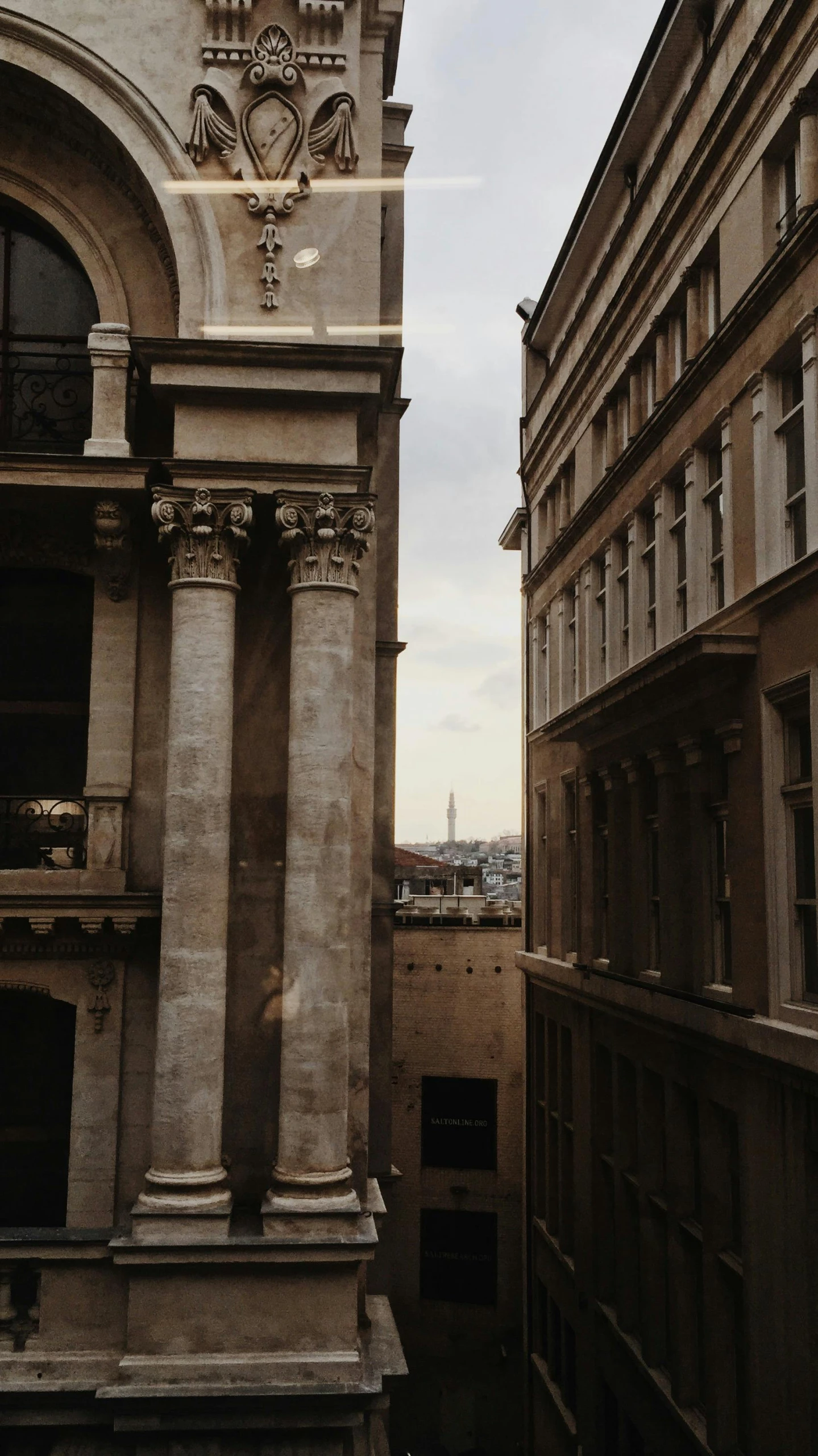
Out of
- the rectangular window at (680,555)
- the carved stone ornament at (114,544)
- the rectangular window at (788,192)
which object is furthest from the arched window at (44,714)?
the rectangular window at (680,555)

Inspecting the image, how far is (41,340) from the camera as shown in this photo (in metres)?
15.4

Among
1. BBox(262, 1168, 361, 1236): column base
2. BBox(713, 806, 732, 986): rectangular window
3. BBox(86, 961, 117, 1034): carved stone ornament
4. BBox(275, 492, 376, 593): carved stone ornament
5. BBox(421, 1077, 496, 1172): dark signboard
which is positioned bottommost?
BBox(421, 1077, 496, 1172): dark signboard

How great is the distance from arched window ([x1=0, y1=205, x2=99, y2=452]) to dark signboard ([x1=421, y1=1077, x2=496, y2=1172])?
1146 inches

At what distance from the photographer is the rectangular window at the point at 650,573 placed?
23391 millimetres

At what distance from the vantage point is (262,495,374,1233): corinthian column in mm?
12914

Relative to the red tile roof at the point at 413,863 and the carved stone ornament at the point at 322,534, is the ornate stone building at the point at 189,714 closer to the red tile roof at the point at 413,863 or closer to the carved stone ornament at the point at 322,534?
the carved stone ornament at the point at 322,534

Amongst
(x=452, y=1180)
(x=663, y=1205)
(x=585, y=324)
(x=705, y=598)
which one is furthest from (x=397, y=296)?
(x=452, y=1180)

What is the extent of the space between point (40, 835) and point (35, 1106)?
122 inches

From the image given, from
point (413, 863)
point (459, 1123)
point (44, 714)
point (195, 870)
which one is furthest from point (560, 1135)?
point (413, 863)

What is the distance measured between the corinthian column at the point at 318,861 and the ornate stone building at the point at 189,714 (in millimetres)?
32

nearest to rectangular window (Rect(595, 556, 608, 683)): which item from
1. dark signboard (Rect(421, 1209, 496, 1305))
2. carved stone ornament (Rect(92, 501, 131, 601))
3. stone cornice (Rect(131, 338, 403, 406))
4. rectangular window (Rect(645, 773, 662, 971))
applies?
rectangular window (Rect(645, 773, 662, 971))

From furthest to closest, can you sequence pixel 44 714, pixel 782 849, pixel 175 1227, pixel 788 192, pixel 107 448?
pixel 788 192 < pixel 782 849 < pixel 44 714 < pixel 107 448 < pixel 175 1227

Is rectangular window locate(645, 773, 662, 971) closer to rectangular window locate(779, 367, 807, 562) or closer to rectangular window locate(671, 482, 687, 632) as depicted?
rectangular window locate(671, 482, 687, 632)

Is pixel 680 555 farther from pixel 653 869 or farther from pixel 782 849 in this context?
pixel 782 849
